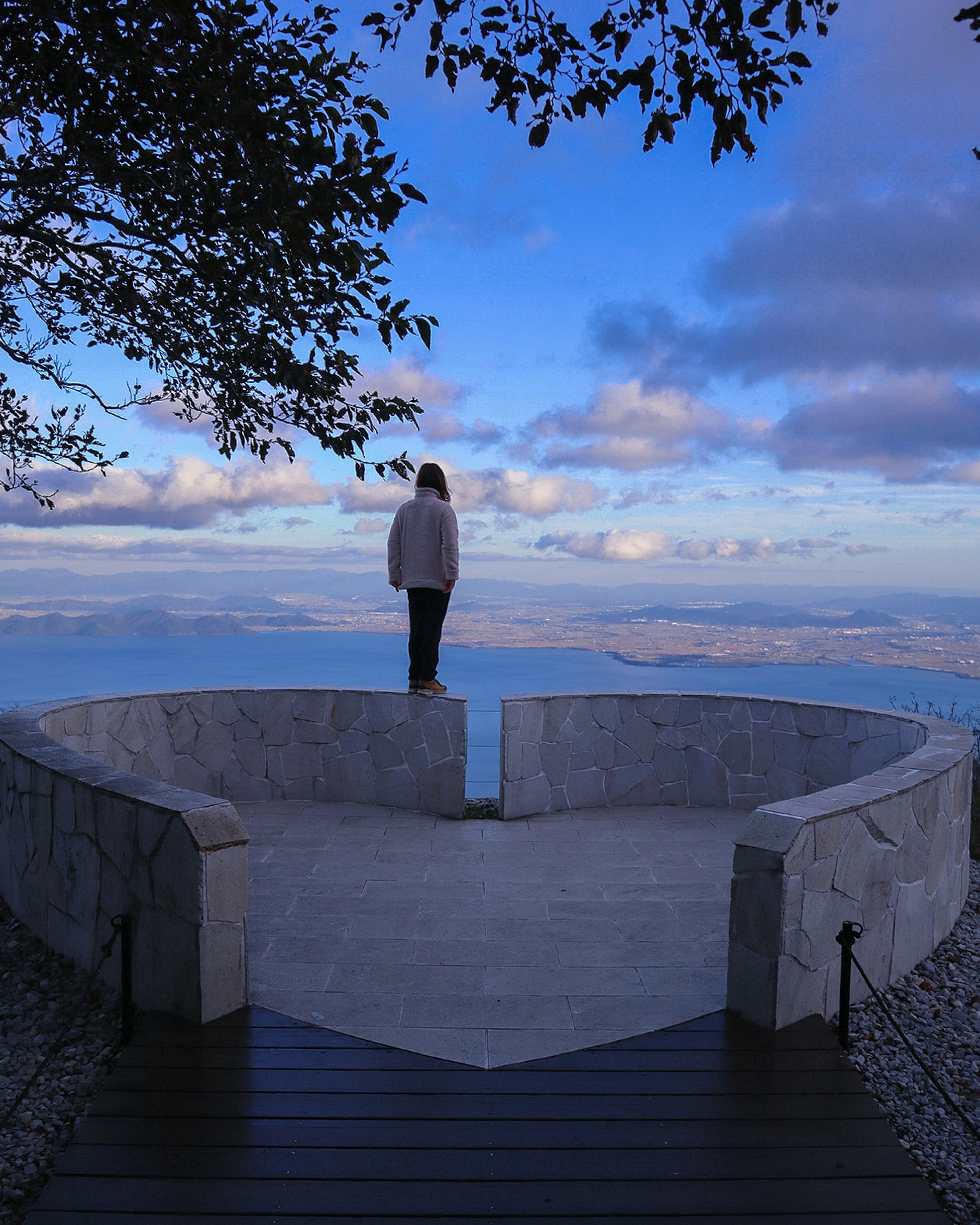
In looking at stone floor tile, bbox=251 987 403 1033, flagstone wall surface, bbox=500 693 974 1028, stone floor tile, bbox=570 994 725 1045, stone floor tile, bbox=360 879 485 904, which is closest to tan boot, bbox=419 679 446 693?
flagstone wall surface, bbox=500 693 974 1028

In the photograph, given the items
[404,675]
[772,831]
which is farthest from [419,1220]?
[404,675]

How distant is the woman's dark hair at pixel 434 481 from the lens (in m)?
7.10

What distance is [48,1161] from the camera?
2.56 m

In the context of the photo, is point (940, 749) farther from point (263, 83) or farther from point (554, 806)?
point (263, 83)

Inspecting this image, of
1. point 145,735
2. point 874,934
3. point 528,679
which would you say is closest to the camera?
point 874,934

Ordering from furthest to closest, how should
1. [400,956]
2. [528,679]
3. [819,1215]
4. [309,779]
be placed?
1. [528,679]
2. [309,779]
3. [400,956]
4. [819,1215]

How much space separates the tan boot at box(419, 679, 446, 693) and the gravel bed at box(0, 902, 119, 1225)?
132 inches

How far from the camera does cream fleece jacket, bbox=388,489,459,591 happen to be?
6.85m

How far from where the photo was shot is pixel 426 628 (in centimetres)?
706

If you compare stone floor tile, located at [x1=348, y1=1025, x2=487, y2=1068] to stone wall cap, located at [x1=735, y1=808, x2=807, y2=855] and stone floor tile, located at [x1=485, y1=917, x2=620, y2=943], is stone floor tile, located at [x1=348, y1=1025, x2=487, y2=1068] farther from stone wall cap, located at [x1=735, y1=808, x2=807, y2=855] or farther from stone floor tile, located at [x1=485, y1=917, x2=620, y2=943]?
stone wall cap, located at [x1=735, y1=808, x2=807, y2=855]

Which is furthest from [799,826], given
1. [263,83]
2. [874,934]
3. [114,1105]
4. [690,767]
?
Result: [690,767]

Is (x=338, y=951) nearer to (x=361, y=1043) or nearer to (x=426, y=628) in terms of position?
(x=361, y=1043)

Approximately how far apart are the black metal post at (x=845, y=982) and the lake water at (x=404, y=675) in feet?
12.5

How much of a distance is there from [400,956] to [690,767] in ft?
13.0
